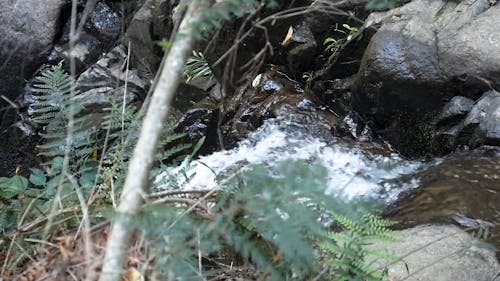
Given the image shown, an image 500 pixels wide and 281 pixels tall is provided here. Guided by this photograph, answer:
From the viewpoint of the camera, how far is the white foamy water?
14.8ft

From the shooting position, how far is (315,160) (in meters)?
4.68

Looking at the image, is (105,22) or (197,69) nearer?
(197,69)

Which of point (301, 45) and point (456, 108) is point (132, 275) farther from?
point (301, 45)

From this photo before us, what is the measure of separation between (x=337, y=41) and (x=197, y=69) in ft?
5.57

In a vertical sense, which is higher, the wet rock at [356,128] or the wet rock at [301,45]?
the wet rock at [301,45]

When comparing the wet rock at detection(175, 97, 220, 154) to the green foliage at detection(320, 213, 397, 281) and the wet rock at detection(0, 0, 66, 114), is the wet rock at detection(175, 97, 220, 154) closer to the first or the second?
the wet rock at detection(0, 0, 66, 114)

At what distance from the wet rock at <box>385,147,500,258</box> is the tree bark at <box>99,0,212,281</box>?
7.86 feet

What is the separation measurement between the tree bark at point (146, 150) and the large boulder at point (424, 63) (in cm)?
339

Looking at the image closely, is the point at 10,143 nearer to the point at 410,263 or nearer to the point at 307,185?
the point at 410,263

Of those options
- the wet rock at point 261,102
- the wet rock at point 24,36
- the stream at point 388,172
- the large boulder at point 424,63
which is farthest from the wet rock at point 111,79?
the large boulder at point 424,63

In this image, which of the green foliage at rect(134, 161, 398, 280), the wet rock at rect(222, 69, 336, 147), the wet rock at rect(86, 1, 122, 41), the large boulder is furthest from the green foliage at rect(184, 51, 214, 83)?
the green foliage at rect(134, 161, 398, 280)

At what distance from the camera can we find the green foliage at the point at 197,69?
262 inches

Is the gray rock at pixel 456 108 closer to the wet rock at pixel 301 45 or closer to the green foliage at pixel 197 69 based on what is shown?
the wet rock at pixel 301 45

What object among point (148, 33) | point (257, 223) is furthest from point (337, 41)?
point (257, 223)
